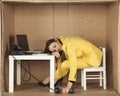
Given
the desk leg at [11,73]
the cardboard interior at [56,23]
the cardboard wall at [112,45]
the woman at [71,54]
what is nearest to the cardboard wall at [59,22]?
the cardboard interior at [56,23]

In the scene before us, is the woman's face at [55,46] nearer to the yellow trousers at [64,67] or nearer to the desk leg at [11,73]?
the yellow trousers at [64,67]

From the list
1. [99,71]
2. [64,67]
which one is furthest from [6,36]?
[99,71]

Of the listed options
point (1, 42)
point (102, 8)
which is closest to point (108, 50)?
point (102, 8)

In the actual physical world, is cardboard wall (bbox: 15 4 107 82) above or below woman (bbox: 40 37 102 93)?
above

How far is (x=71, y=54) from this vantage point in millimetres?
2127

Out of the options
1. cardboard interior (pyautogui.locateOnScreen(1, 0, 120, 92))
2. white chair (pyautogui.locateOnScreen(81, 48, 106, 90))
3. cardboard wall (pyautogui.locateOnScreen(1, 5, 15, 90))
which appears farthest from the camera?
cardboard interior (pyautogui.locateOnScreen(1, 0, 120, 92))

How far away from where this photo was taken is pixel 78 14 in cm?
251

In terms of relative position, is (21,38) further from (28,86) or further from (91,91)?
(91,91)

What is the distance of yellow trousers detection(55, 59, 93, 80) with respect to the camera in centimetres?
223

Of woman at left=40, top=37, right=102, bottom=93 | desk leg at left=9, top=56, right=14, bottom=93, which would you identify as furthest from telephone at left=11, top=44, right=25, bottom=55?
woman at left=40, top=37, right=102, bottom=93

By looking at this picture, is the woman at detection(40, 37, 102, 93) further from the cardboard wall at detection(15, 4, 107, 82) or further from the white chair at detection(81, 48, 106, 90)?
the cardboard wall at detection(15, 4, 107, 82)

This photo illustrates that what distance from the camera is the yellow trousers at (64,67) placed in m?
2.23

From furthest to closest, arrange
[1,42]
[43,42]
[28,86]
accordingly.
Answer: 1. [43,42]
2. [28,86]
3. [1,42]

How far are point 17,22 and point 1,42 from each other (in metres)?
0.50
